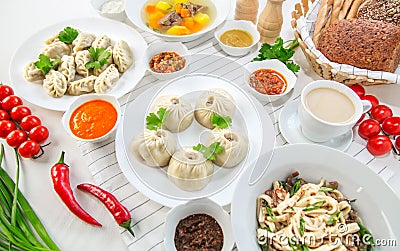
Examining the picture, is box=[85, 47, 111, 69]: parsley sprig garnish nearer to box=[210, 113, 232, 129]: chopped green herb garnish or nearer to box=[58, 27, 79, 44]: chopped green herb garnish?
box=[58, 27, 79, 44]: chopped green herb garnish

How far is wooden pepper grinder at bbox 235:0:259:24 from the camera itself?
240cm

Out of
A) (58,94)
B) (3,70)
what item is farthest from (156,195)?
(3,70)

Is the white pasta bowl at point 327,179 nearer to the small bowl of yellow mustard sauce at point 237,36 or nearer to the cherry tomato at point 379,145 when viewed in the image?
the cherry tomato at point 379,145

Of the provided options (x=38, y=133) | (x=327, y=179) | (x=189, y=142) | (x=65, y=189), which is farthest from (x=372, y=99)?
(x=38, y=133)

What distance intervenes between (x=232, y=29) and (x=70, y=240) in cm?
159

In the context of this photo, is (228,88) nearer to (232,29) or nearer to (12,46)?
(232,29)

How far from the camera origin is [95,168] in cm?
183

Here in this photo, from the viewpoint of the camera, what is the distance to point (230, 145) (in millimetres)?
1733

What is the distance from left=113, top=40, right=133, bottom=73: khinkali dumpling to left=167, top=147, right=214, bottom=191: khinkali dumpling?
79 centimetres

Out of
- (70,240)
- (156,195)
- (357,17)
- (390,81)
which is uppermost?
(357,17)

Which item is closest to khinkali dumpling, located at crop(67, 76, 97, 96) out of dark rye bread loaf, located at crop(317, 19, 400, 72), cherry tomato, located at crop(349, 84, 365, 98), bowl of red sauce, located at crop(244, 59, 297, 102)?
bowl of red sauce, located at crop(244, 59, 297, 102)

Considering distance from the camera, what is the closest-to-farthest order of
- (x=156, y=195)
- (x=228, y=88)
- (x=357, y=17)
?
(x=156, y=195)
(x=228, y=88)
(x=357, y=17)

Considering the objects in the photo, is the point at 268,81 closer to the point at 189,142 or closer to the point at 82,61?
the point at 189,142

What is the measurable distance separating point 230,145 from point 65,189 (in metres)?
0.82
